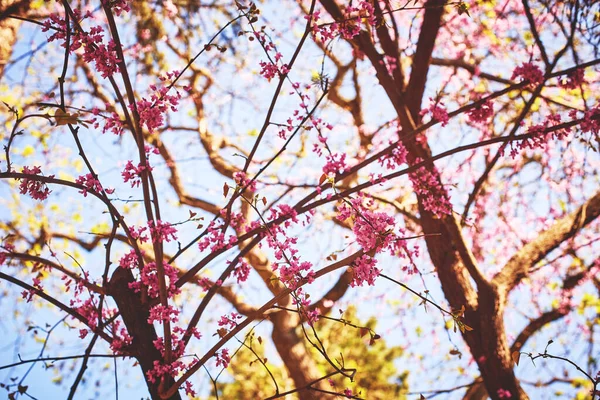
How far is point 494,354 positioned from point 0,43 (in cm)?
436

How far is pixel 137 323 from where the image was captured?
7.56ft

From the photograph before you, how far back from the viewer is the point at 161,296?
2.07m

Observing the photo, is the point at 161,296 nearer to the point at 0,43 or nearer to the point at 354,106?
the point at 0,43

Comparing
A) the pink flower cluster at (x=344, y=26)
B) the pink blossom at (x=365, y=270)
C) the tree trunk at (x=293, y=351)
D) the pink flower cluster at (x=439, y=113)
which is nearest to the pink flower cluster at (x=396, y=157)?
the pink flower cluster at (x=439, y=113)

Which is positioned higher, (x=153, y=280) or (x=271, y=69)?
(x=271, y=69)

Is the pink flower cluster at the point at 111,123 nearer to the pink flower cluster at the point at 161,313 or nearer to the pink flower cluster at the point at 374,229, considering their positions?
the pink flower cluster at the point at 161,313

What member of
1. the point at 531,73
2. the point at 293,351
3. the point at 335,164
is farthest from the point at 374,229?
the point at 293,351

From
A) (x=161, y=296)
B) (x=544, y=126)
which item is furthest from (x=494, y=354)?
(x=161, y=296)

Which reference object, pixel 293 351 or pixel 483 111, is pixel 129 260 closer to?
pixel 483 111

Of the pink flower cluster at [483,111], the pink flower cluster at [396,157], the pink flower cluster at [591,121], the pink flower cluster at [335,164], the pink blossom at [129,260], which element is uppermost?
the pink flower cluster at [483,111]

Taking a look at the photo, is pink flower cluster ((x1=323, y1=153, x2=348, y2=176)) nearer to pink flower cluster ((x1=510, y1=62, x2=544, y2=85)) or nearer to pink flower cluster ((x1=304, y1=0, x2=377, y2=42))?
pink flower cluster ((x1=304, y1=0, x2=377, y2=42))

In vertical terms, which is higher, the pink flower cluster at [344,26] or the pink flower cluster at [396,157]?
the pink flower cluster at [344,26]

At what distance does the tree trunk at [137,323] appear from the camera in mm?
2217

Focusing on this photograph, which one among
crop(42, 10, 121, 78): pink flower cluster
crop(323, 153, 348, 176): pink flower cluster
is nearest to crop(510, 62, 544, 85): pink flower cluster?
crop(323, 153, 348, 176): pink flower cluster
